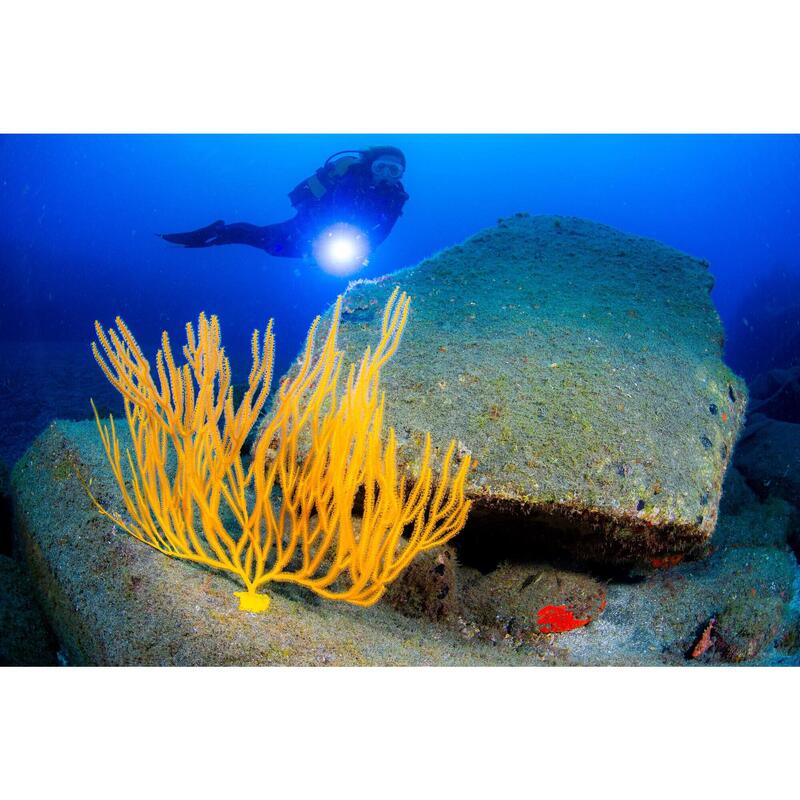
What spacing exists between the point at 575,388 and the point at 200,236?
8.93m

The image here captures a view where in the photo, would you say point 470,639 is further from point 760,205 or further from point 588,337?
point 760,205

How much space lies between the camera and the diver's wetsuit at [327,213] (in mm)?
8469

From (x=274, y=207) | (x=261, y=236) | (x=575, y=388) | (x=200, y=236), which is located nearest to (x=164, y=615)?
(x=575, y=388)

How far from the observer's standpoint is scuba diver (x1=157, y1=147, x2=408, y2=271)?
833cm

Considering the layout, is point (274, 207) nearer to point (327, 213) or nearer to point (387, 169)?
point (327, 213)

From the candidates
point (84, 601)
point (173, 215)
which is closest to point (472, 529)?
point (84, 601)

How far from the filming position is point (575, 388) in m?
2.95

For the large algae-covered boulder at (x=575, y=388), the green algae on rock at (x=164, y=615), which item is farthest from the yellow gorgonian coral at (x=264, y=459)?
the large algae-covered boulder at (x=575, y=388)

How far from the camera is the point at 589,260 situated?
15.3 ft

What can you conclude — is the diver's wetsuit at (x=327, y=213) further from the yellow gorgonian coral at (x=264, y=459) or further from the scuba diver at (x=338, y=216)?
the yellow gorgonian coral at (x=264, y=459)

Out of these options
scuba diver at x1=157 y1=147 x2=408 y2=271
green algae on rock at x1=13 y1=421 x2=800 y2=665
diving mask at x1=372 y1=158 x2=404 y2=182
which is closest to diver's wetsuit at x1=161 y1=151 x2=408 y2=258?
scuba diver at x1=157 y1=147 x2=408 y2=271

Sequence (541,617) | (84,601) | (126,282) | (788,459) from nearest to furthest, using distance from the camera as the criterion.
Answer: (84,601) < (541,617) < (788,459) < (126,282)

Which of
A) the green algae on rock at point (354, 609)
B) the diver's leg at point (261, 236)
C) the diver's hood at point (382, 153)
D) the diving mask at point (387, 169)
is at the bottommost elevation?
the green algae on rock at point (354, 609)

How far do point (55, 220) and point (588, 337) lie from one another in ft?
150
